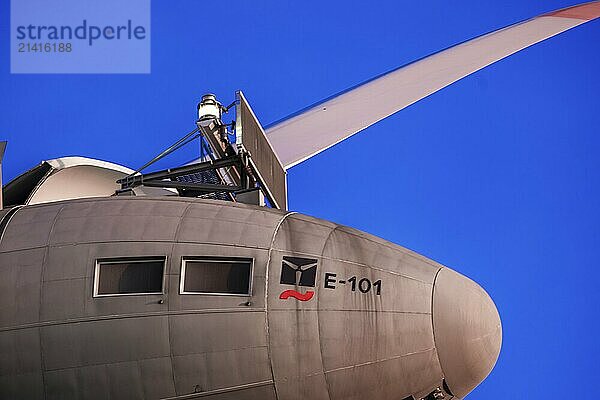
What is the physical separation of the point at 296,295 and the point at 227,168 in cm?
497

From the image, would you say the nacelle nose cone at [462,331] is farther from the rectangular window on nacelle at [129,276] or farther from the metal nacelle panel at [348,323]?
the rectangular window on nacelle at [129,276]

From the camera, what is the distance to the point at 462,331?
1539cm

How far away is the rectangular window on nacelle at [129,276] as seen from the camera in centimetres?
1493

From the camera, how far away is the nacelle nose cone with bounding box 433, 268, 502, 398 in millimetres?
15352

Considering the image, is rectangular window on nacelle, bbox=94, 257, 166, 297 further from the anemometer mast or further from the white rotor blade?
the white rotor blade

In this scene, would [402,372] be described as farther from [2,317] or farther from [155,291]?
[2,317]

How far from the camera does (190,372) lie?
14656 millimetres

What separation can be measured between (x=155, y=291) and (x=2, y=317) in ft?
8.14

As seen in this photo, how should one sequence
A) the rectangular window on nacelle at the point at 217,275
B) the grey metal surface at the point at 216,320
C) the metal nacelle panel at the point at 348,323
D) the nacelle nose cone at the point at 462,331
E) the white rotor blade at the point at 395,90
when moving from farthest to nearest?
the white rotor blade at the point at 395,90
the nacelle nose cone at the point at 462,331
the rectangular window on nacelle at the point at 217,275
the metal nacelle panel at the point at 348,323
the grey metal surface at the point at 216,320

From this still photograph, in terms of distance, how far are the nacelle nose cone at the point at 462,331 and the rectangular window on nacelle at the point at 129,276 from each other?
4425mm

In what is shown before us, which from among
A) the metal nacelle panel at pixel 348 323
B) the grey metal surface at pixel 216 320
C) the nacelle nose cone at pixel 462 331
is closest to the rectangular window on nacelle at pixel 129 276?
the grey metal surface at pixel 216 320

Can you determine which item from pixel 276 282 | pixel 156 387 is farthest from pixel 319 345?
pixel 156 387

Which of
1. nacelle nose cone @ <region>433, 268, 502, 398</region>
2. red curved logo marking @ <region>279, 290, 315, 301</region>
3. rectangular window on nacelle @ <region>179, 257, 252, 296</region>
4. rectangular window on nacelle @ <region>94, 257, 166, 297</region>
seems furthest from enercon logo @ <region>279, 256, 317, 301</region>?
nacelle nose cone @ <region>433, 268, 502, 398</region>

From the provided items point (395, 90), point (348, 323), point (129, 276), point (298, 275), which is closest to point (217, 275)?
point (298, 275)
